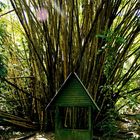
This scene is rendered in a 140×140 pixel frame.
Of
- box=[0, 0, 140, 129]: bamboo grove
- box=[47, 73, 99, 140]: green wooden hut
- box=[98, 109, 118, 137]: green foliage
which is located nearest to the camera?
box=[47, 73, 99, 140]: green wooden hut

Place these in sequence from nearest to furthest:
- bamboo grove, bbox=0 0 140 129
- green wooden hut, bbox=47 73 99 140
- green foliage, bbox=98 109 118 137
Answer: green wooden hut, bbox=47 73 99 140, green foliage, bbox=98 109 118 137, bamboo grove, bbox=0 0 140 129

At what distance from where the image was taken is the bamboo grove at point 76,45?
3145 millimetres

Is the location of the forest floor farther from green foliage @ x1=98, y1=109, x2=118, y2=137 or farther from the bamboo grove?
the bamboo grove

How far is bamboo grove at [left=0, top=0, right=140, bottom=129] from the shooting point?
314cm

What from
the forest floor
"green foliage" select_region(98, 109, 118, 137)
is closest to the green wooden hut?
"green foliage" select_region(98, 109, 118, 137)

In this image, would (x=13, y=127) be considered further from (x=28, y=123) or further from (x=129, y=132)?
(x=129, y=132)

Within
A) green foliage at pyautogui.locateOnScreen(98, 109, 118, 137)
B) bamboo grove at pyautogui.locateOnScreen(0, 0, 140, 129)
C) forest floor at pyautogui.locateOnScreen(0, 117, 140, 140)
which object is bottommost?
forest floor at pyautogui.locateOnScreen(0, 117, 140, 140)

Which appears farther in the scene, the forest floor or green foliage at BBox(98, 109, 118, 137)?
the forest floor

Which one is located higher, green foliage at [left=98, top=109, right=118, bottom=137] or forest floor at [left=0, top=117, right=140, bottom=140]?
green foliage at [left=98, top=109, right=118, bottom=137]

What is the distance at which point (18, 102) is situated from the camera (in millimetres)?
3938

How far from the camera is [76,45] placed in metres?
3.31

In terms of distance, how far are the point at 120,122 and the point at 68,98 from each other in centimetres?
203

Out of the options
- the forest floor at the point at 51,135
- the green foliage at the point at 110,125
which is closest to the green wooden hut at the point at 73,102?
the green foliage at the point at 110,125

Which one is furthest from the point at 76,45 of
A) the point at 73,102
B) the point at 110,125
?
the point at 73,102
